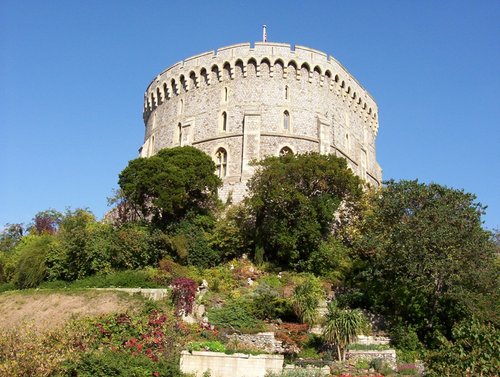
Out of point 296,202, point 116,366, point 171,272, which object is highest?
point 296,202

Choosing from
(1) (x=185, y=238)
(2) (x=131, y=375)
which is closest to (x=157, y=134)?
(1) (x=185, y=238)

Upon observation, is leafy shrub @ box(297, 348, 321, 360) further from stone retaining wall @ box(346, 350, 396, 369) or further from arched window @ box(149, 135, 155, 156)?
arched window @ box(149, 135, 155, 156)

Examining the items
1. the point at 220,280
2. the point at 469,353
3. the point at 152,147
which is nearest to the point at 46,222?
the point at 152,147

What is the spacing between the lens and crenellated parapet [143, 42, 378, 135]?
143ft

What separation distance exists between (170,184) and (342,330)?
15.7 m

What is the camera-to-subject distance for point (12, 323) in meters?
25.3

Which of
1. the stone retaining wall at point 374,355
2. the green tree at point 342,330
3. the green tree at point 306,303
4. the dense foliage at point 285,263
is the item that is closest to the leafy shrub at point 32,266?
the dense foliage at point 285,263

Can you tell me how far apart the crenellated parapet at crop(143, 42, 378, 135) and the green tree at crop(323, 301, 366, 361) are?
25025mm

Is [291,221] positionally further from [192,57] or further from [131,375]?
[192,57]

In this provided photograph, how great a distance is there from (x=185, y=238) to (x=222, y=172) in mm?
10062

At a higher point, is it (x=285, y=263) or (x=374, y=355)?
(x=285, y=263)

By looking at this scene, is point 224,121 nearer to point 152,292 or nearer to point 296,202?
point 296,202

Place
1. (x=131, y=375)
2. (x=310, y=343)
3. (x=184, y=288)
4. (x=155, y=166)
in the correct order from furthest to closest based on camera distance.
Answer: (x=155, y=166) < (x=184, y=288) < (x=310, y=343) < (x=131, y=375)

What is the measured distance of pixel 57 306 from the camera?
2592 cm
